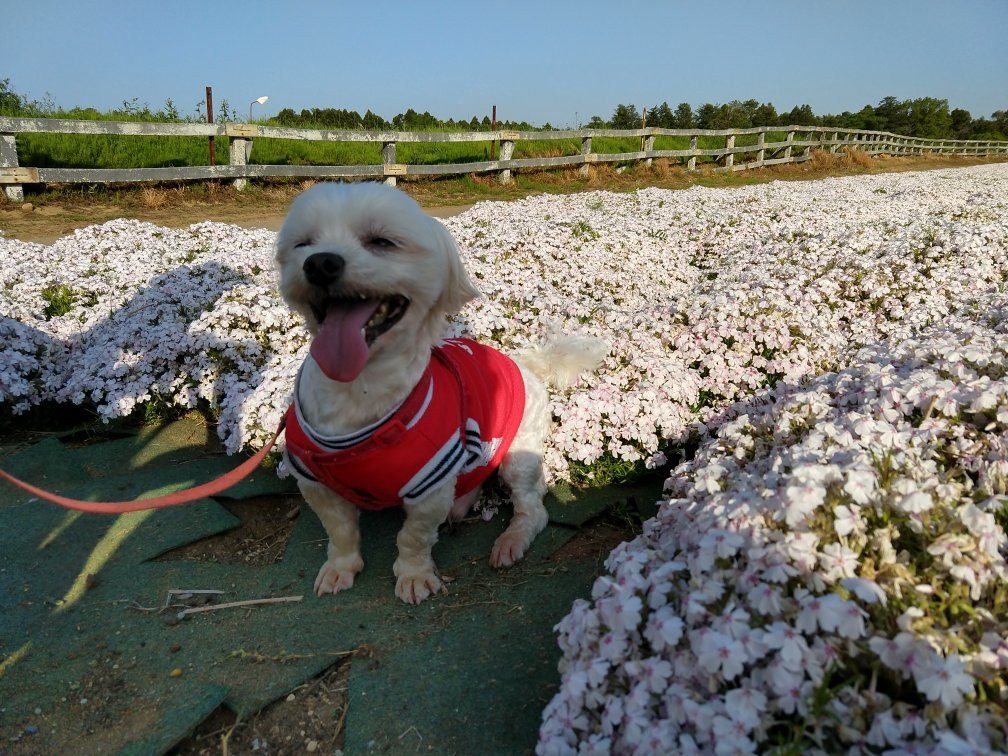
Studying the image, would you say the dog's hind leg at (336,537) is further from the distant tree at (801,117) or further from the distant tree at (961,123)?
the distant tree at (961,123)

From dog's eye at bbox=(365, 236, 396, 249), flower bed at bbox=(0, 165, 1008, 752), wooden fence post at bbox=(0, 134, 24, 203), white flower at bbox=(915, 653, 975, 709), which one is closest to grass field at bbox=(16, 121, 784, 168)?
wooden fence post at bbox=(0, 134, 24, 203)

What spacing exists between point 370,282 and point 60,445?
3.45 m

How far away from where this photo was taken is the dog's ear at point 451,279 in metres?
3.07

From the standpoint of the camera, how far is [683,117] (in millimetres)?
56250

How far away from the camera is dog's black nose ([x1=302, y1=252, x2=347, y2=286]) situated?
2.63 metres

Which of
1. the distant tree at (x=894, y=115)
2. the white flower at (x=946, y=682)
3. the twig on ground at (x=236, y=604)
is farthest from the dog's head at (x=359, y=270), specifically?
the distant tree at (x=894, y=115)

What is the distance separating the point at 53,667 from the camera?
2.67m

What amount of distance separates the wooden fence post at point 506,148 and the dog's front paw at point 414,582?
18.9 metres

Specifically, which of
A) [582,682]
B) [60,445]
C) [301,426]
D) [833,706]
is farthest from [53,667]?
[833,706]

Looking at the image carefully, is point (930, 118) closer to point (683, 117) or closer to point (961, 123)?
point (961, 123)

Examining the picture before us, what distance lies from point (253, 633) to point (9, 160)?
512 inches

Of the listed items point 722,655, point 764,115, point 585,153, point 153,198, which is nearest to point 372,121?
point 585,153

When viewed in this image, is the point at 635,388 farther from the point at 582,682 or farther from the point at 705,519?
the point at 582,682

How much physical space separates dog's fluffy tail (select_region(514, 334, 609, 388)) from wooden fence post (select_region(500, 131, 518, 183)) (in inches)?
681
